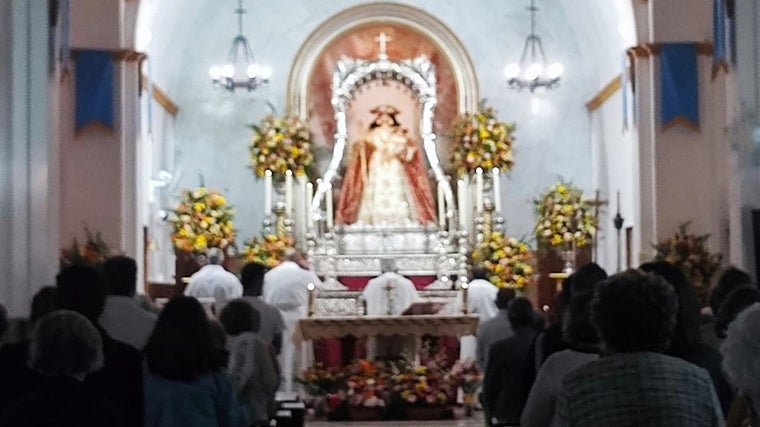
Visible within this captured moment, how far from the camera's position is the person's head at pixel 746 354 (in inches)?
201

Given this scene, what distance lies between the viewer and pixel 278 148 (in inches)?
1025

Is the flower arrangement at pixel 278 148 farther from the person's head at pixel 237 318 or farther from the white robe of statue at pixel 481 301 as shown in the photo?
the person's head at pixel 237 318

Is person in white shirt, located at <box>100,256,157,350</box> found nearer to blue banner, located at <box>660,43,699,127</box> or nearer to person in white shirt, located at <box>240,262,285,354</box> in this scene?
person in white shirt, located at <box>240,262,285,354</box>

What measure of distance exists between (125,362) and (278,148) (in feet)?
64.7

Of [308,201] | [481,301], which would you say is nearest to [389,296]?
[481,301]

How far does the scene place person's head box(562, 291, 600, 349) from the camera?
20.0 feet

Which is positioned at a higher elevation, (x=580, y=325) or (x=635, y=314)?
(x=635, y=314)

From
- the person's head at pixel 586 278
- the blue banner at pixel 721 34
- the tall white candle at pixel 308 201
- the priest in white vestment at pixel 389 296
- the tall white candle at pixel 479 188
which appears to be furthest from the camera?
the tall white candle at pixel 308 201

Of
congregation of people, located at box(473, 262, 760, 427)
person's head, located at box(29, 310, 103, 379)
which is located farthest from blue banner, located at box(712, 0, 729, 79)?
person's head, located at box(29, 310, 103, 379)

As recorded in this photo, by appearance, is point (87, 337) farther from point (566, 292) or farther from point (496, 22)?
point (496, 22)

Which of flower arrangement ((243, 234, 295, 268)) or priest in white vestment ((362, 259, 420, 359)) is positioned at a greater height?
flower arrangement ((243, 234, 295, 268))

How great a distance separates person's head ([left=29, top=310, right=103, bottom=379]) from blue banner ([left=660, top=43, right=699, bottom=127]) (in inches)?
660

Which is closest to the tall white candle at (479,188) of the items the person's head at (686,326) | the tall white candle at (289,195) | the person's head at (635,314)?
the tall white candle at (289,195)

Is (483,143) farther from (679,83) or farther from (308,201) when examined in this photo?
(679,83)
